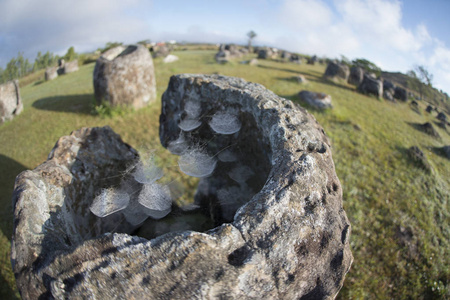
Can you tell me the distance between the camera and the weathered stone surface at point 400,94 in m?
12.7

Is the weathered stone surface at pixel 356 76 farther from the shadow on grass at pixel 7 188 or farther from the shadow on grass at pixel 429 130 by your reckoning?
the shadow on grass at pixel 7 188

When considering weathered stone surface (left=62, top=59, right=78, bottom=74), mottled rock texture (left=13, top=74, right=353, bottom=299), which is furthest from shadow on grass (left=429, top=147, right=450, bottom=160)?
weathered stone surface (left=62, top=59, right=78, bottom=74)

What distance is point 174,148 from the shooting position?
3.93m

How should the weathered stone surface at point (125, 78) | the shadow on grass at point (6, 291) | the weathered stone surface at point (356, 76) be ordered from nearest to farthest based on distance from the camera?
1. the shadow on grass at point (6, 291)
2. the weathered stone surface at point (125, 78)
3. the weathered stone surface at point (356, 76)

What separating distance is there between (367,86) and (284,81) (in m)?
4.06

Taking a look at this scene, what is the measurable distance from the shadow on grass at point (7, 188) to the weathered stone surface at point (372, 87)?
558 inches

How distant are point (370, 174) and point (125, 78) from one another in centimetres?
776

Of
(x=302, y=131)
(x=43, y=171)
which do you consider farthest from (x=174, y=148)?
(x=302, y=131)

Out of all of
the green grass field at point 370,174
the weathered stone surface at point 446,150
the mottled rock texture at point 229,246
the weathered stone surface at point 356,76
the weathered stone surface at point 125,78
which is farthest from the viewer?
the weathered stone surface at point 356,76

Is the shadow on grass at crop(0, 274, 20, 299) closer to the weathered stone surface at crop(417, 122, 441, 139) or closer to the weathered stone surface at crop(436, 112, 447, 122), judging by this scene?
the weathered stone surface at crop(417, 122, 441, 139)

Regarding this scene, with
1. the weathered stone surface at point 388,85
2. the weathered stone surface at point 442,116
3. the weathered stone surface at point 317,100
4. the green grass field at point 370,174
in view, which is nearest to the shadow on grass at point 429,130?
the green grass field at point 370,174

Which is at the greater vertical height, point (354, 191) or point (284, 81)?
point (284, 81)

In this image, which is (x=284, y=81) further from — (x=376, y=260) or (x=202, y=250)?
(x=202, y=250)

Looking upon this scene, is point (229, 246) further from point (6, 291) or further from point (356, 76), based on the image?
point (356, 76)
